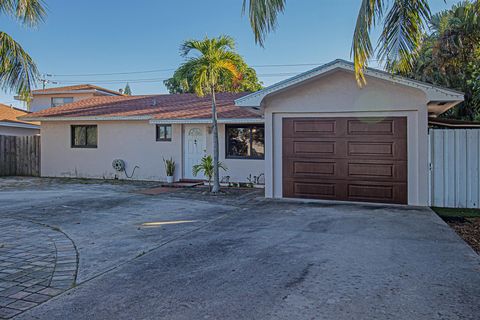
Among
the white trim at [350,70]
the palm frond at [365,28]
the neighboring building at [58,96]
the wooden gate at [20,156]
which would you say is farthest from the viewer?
the neighboring building at [58,96]

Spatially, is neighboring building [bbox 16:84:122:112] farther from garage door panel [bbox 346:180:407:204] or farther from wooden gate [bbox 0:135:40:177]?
garage door panel [bbox 346:180:407:204]

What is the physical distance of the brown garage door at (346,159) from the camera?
31.7 ft

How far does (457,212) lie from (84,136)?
48.9ft

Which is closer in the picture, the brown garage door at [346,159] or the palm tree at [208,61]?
the brown garage door at [346,159]

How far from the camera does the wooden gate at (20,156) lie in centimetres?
1814

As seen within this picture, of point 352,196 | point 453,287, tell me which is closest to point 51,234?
point 453,287

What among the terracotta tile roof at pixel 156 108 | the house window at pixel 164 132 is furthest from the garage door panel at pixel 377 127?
the house window at pixel 164 132

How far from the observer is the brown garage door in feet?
31.7

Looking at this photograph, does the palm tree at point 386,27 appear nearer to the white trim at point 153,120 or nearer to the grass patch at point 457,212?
the grass patch at point 457,212

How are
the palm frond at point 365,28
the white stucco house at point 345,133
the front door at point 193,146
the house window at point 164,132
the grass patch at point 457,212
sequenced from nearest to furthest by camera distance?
the palm frond at point 365,28
the grass patch at point 457,212
the white stucco house at point 345,133
the front door at point 193,146
the house window at point 164,132

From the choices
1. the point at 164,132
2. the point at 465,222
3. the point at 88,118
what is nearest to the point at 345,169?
the point at 465,222

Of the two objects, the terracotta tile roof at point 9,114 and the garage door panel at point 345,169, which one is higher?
the terracotta tile roof at point 9,114

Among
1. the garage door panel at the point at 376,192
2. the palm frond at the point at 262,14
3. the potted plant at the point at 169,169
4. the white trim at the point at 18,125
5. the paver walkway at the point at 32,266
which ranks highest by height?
the palm frond at the point at 262,14

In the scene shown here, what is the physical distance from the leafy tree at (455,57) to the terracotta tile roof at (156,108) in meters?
6.91
